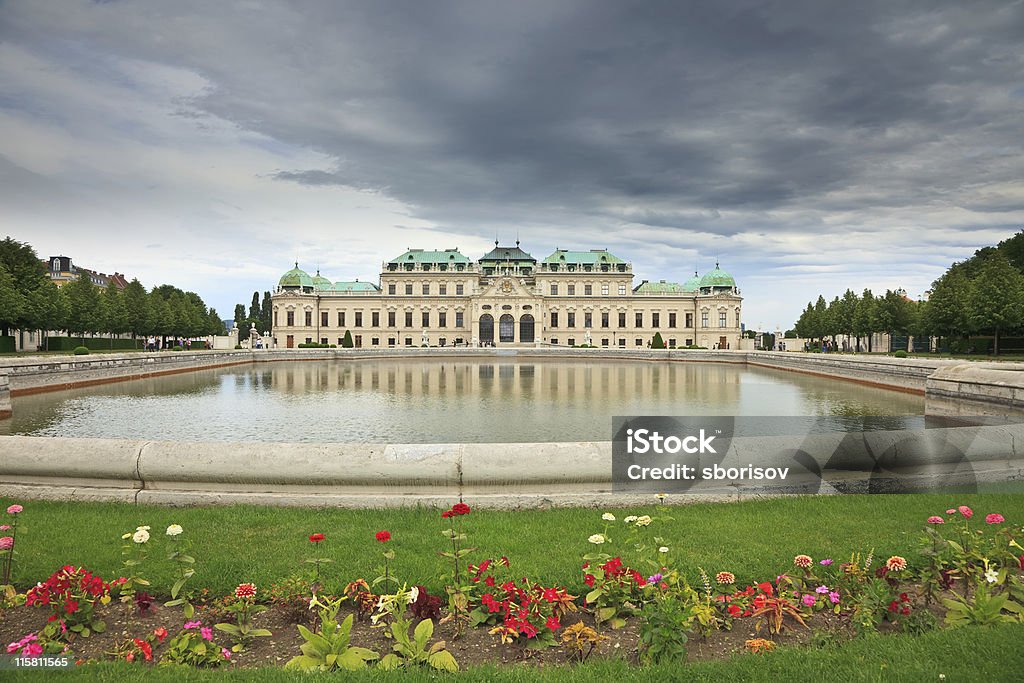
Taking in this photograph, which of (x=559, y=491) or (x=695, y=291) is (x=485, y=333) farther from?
(x=559, y=491)

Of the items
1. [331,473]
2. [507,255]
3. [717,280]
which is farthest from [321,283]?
[331,473]

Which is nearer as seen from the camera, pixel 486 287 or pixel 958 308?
pixel 958 308

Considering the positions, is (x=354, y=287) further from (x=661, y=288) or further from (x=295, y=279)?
(x=661, y=288)

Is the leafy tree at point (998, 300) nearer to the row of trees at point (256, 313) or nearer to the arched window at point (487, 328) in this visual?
the arched window at point (487, 328)

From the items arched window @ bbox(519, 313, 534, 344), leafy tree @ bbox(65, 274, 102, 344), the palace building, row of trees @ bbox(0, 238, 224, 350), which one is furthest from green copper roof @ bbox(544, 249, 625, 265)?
leafy tree @ bbox(65, 274, 102, 344)

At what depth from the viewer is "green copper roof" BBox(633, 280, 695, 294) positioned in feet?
370

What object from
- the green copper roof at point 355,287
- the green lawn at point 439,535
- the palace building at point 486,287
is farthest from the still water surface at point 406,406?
the green copper roof at point 355,287

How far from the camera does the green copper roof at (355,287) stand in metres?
112

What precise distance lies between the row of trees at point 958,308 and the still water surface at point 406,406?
2482cm

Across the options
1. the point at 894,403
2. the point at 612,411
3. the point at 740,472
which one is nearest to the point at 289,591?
the point at 740,472

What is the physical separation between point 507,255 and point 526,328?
1795cm

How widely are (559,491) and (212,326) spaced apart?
10254cm

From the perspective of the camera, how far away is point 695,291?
112438 mm

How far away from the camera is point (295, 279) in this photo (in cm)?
11125
